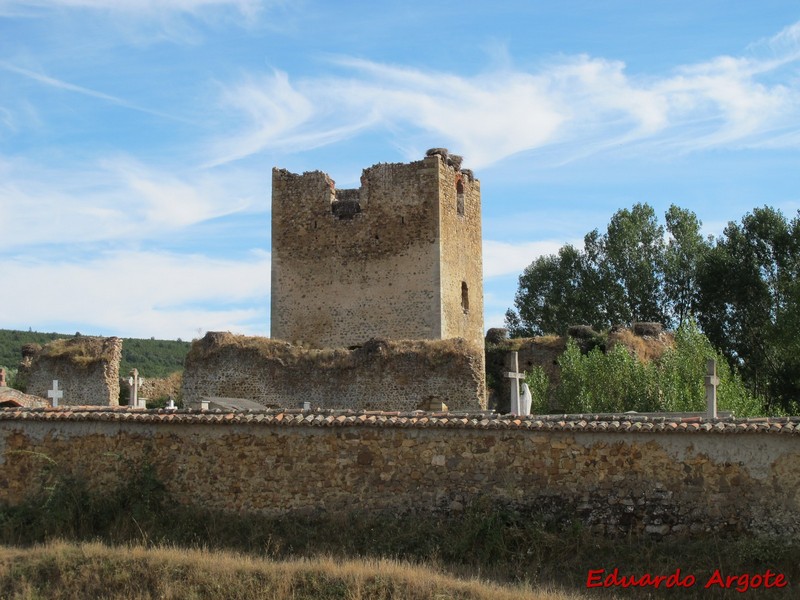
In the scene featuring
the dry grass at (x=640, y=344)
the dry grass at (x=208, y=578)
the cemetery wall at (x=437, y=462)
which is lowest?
the dry grass at (x=208, y=578)

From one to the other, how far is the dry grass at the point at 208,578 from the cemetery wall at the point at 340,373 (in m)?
9.70

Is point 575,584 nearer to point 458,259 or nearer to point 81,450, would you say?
point 81,450

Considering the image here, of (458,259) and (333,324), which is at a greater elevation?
(458,259)

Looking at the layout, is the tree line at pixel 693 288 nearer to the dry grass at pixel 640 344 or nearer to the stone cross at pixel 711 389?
the dry grass at pixel 640 344

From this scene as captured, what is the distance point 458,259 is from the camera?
1051 inches

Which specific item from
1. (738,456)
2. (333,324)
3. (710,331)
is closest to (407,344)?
(333,324)

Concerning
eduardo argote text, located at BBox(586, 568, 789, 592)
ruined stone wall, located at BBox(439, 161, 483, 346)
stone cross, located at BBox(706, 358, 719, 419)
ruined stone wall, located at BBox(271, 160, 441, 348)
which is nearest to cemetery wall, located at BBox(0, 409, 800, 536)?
eduardo argote text, located at BBox(586, 568, 789, 592)

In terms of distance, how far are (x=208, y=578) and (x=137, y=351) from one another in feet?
190

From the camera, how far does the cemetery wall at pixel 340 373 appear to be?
68.2 ft

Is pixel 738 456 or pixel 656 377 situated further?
pixel 656 377

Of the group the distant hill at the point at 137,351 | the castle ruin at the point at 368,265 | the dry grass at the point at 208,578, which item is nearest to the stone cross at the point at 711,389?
the dry grass at the point at 208,578

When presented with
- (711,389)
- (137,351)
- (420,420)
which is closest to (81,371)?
(420,420)

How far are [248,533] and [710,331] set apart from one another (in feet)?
78.8

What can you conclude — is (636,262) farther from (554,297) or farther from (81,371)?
(81,371)
